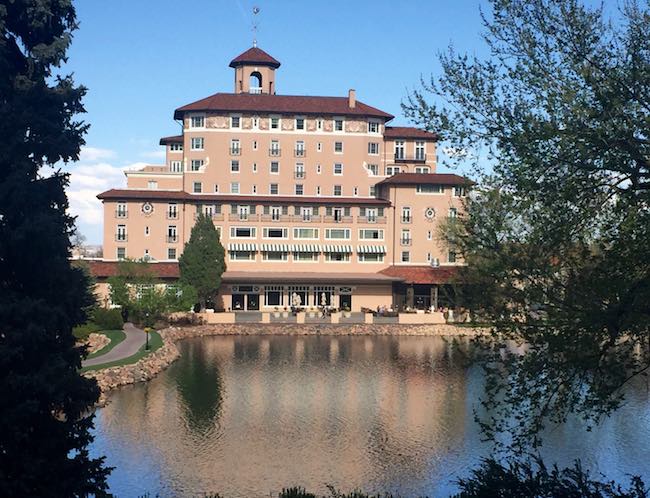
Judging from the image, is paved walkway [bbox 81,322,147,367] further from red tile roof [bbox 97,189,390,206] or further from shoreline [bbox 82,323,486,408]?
red tile roof [bbox 97,189,390,206]

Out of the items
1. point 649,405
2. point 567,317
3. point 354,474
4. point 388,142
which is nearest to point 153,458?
point 354,474

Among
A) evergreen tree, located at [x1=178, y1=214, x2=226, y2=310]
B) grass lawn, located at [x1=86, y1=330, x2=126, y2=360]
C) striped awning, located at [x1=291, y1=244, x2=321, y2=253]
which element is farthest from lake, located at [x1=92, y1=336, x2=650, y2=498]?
striped awning, located at [x1=291, y1=244, x2=321, y2=253]

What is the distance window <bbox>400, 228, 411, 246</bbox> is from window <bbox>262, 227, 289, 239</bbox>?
10204 millimetres

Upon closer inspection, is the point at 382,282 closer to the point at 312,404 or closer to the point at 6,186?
the point at 312,404

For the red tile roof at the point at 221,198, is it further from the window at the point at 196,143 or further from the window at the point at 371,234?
the window at the point at 196,143

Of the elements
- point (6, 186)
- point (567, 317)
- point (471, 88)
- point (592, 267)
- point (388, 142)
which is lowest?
point (567, 317)

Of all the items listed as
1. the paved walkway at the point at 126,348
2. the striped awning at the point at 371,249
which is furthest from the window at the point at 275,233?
the paved walkway at the point at 126,348

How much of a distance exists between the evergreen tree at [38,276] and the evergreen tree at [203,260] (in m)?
39.2

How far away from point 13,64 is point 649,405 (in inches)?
1057

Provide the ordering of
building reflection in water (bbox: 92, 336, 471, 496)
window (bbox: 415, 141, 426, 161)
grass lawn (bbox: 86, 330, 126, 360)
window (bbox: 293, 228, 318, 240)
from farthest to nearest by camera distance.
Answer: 1. window (bbox: 415, 141, 426, 161)
2. window (bbox: 293, 228, 318, 240)
3. grass lawn (bbox: 86, 330, 126, 360)
4. building reflection in water (bbox: 92, 336, 471, 496)

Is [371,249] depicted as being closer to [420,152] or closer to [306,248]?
[306,248]

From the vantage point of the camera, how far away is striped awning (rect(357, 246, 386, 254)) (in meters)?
61.5

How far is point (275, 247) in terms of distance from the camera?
6103 centimetres

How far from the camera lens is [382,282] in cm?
5997
